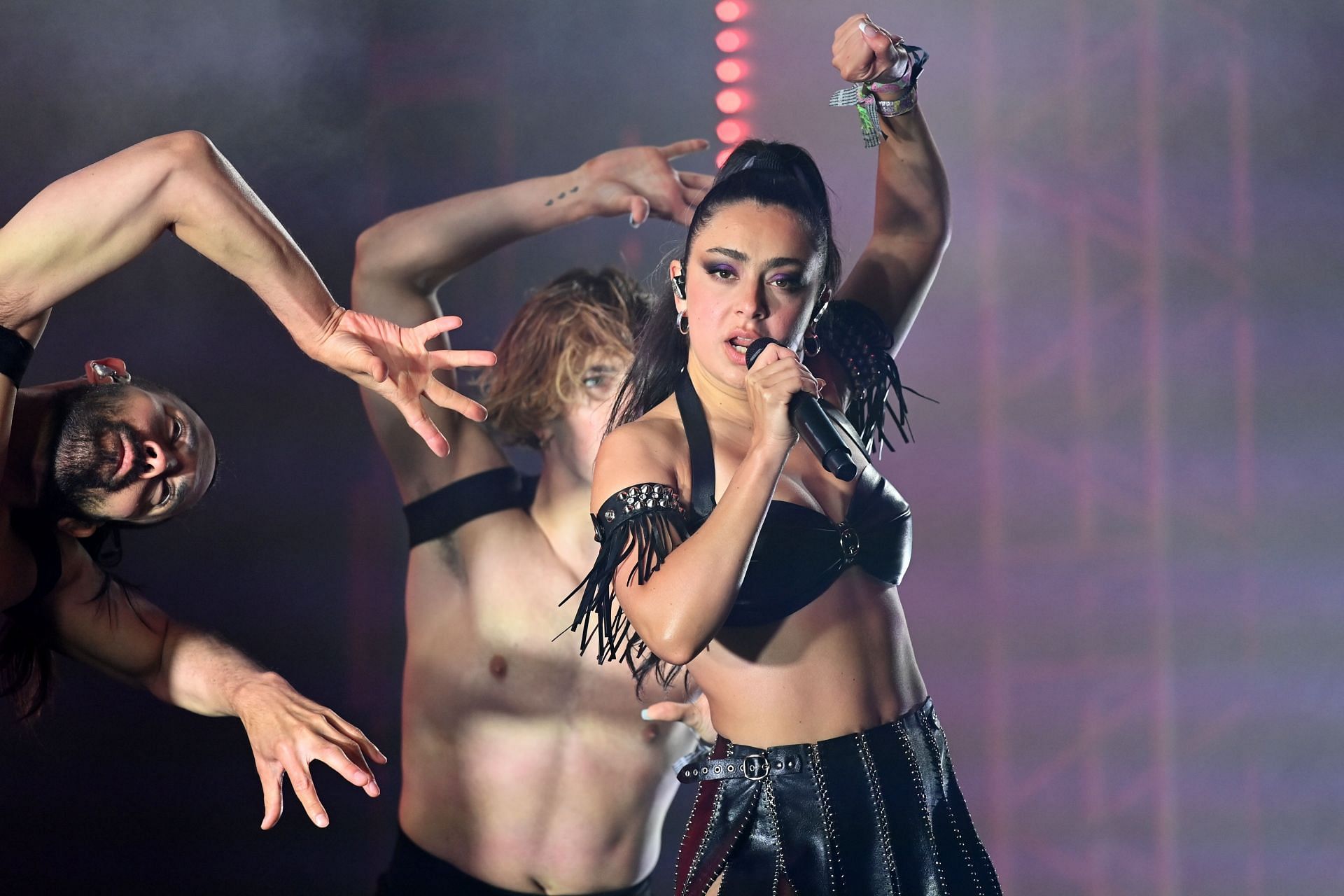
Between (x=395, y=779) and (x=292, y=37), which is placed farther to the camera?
(x=395, y=779)

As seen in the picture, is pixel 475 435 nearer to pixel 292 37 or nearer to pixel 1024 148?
pixel 292 37

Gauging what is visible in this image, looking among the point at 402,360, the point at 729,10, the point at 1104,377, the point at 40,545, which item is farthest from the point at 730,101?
the point at 40,545

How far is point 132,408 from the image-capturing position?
2309mm

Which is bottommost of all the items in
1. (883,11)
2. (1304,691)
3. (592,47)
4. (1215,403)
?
(1304,691)

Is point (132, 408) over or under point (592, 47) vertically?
under

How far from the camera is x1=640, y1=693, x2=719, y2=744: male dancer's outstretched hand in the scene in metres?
2.35

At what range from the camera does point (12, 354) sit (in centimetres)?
205

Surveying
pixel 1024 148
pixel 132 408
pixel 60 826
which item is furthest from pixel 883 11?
pixel 60 826

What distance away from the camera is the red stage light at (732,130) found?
12.4 feet

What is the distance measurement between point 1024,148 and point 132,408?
2.78 m

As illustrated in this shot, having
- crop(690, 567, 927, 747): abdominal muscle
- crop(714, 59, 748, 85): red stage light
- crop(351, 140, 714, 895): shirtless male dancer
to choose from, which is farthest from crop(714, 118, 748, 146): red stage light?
crop(690, 567, 927, 747): abdominal muscle

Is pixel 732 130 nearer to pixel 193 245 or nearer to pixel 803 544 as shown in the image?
pixel 193 245

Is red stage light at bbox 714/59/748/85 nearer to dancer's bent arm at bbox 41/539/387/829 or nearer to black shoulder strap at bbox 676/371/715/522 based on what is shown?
black shoulder strap at bbox 676/371/715/522

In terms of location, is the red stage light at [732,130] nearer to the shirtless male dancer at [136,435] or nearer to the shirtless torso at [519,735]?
the shirtless torso at [519,735]
